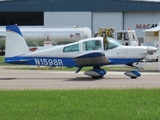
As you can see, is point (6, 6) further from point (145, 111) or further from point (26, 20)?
point (145, 111)

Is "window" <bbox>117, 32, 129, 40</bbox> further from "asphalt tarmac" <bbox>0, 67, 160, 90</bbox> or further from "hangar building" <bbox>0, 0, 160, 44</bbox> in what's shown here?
"asphalt tarmac" <bbox>0, 67, 160, 90</bbox>

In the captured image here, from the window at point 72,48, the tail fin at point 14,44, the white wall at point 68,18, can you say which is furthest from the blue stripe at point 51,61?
the white wall at point 68,18

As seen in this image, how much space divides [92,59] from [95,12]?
41.8 m

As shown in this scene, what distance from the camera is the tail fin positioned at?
70.1 feet

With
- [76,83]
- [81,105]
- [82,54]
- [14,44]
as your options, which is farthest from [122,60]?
[81,105]

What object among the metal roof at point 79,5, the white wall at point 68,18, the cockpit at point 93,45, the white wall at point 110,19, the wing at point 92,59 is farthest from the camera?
the white wall at point 68,18

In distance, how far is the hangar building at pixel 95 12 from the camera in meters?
61.3

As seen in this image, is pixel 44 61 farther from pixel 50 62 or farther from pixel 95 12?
pixel 95 12

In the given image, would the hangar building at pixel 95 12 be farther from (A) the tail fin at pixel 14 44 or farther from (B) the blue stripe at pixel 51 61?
(B) the blue stripe at pixel 51 61

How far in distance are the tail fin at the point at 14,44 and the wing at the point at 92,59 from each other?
2626 mm

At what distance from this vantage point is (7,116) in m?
9.59

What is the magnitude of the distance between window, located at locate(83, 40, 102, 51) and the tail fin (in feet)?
9.14

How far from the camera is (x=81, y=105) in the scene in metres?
10.9

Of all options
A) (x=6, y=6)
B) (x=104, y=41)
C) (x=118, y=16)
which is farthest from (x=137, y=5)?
(x=104, y=41)
